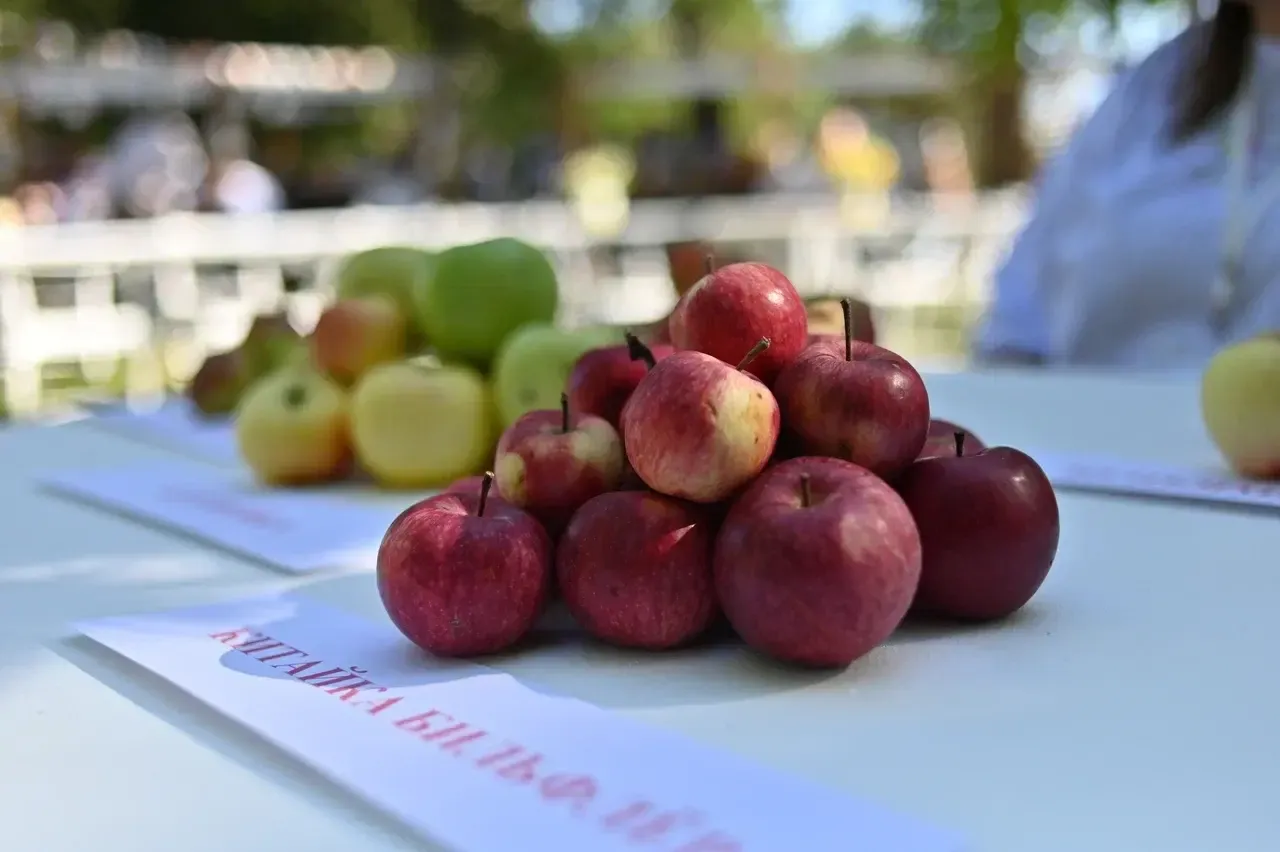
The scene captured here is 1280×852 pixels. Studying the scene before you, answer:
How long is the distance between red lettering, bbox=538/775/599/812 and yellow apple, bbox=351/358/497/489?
2.20ft

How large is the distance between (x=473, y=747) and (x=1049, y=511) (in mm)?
344

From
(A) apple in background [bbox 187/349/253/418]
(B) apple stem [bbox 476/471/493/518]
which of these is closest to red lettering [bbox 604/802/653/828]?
(B) apple stem [bbox 476/471/493/518]

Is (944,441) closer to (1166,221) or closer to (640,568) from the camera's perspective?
(640,568)

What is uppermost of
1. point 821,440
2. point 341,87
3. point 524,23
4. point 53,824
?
point 524,23

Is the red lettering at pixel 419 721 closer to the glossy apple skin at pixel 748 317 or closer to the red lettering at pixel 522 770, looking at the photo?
the red lettering at pixel 522 770

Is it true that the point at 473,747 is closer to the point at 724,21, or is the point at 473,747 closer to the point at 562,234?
the point at 562,234

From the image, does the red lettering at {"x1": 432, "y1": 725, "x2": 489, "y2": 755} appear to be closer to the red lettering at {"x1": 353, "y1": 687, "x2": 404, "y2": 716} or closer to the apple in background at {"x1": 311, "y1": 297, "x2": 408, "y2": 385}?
the red lettering at {"x1": 353, "y1": 687, "x2": 404, "y2": 716}

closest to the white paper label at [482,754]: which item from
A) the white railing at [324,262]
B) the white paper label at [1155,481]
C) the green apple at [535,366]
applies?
the green apple at [535,366]

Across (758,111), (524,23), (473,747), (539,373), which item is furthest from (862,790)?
(758,111)

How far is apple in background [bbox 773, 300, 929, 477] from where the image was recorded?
66cm

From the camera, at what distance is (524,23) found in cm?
1380

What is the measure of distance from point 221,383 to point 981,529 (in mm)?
1176

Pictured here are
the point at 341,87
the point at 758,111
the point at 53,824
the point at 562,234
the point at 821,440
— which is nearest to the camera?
the point at 53,824

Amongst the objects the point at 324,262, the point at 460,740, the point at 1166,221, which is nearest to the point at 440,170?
the point at 324,262
